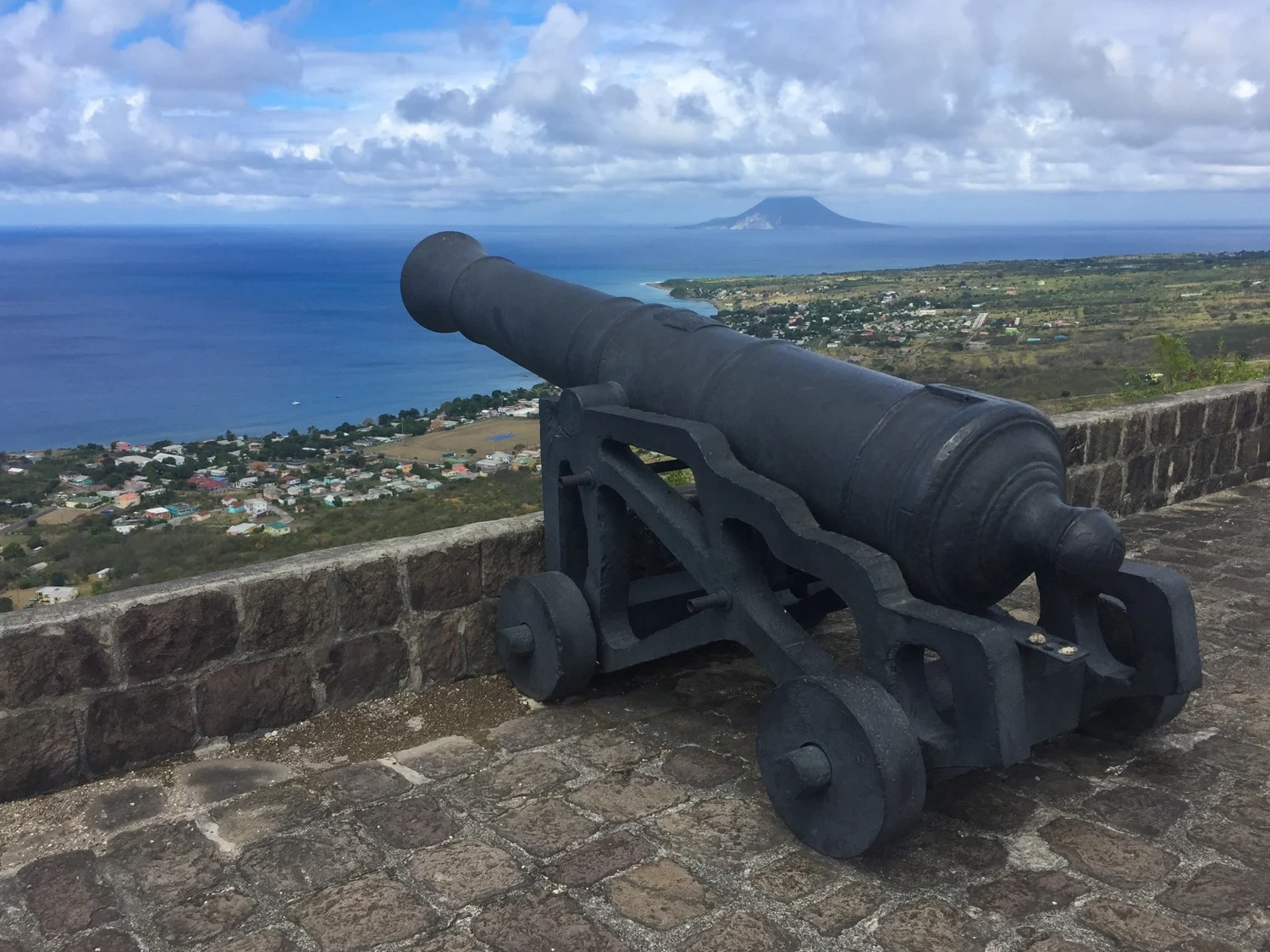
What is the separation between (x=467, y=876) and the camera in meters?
2.52

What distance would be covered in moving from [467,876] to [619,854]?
36 centimetres

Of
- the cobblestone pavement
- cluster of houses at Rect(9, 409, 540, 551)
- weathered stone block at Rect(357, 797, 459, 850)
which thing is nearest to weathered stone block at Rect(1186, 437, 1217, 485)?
the cobblestone pavement

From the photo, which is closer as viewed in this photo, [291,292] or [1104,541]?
[1104,541]

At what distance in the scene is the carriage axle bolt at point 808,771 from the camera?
8.29ft

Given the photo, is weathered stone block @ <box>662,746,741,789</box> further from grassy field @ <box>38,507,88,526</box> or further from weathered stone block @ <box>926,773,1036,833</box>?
grassy field @ <box>38,507,88,526</box>

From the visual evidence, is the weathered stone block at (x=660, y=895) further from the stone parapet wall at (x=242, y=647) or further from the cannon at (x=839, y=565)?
the stone parapet wall at (x=242, y=647)

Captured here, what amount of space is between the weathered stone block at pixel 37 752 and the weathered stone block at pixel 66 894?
0.40m

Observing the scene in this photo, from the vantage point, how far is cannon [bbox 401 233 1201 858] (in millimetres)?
2486

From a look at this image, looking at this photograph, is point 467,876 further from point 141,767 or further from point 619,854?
point 141,767

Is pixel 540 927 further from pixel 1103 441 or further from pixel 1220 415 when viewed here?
pixel 1220 415

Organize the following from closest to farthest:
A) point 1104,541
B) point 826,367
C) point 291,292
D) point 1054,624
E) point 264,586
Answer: point 1104,541
point 1054,624
point 826,367
point 264,586
point 291,292

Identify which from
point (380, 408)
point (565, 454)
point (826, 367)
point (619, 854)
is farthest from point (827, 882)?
point (380, 408)

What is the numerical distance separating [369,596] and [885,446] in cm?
182

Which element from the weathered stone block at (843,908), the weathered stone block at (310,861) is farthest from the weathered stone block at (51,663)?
the weathered stone block at (843,908)
